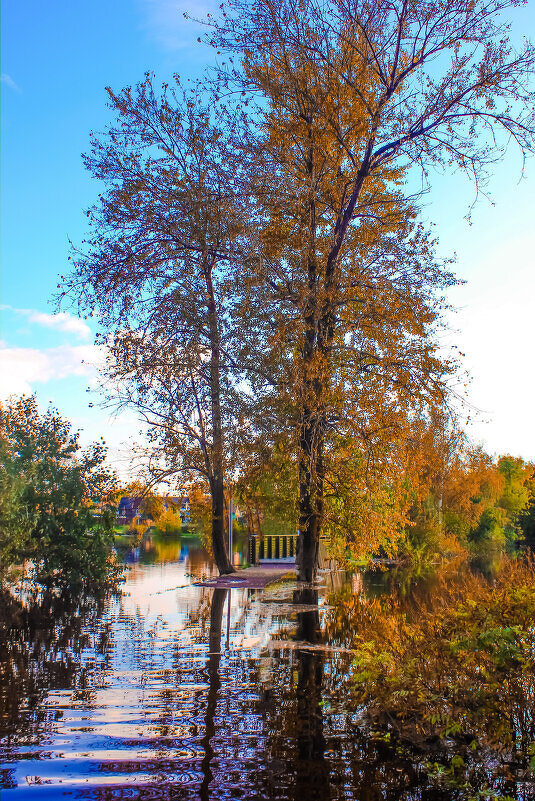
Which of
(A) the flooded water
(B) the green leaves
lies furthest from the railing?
(A) the flooded water

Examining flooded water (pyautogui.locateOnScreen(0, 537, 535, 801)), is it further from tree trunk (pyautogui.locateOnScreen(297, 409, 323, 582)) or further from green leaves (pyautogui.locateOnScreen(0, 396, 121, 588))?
tree trunk (pyautogui.locateOnScreen(297, 409, 323, 582))

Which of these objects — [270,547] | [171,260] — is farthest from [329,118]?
[270,547]

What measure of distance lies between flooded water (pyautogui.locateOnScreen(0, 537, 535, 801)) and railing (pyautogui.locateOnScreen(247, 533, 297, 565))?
16.1 m

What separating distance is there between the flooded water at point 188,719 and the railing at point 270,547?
16.1 metres

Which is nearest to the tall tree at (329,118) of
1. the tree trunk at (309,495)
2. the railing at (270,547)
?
the tree trunk at (309,495)

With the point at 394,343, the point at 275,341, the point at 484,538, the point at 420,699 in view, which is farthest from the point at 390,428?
the point at 484,538

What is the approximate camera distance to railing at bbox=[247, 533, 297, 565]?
95.2ft

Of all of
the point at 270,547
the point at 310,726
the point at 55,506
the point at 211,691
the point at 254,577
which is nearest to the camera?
the point at 310,726

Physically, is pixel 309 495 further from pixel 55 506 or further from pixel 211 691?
pixel 211 691

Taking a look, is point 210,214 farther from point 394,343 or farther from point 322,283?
point 394,343

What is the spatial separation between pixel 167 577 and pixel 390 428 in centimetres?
1127

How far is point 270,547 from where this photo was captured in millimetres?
30984

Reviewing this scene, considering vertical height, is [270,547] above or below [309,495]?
below

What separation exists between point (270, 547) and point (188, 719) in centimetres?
2432
